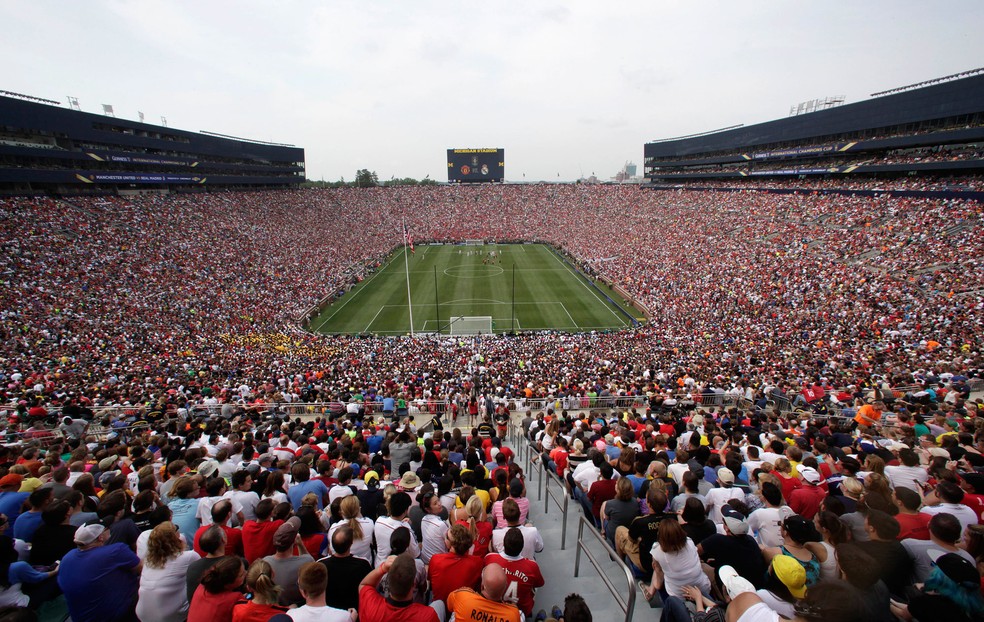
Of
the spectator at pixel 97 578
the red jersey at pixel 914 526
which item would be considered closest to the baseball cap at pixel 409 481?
the spectator at pixel 97 578

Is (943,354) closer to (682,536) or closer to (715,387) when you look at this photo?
(715,387)

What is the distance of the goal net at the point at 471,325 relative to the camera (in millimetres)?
34406

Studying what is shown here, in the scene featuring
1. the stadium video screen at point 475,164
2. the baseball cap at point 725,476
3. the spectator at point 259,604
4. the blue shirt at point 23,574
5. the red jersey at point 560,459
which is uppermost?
the stadium video screen at point 475,164

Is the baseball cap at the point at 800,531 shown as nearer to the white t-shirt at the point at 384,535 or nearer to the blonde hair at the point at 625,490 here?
the blonde hair at the point at 625,490

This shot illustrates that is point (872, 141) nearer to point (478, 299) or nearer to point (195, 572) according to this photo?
point (478, 299)

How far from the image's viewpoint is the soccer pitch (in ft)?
117

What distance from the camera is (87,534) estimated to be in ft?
12.8

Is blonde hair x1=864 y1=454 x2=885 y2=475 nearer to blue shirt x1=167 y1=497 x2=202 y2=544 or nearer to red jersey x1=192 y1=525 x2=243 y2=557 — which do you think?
red jersey x1=192 y1=525 x2=243 y2=557

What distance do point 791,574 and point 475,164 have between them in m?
99.1

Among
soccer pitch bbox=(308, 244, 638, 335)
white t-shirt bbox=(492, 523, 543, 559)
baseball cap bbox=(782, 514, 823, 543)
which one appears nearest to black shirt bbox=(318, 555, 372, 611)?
white t-shirt bbox=(492, 523, 543, 559)

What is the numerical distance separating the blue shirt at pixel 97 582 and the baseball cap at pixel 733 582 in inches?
204

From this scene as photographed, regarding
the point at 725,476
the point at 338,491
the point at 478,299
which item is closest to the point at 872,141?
the point at 478,299

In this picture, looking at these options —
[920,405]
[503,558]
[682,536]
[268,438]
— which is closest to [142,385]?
[268,438]

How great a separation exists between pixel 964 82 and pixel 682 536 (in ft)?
177
